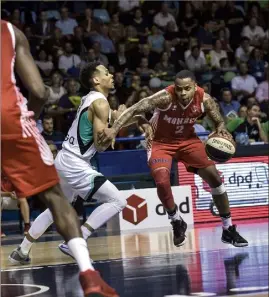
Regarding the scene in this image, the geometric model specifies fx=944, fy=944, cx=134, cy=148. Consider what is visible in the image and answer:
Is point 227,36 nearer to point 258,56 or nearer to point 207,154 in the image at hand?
point 258,56

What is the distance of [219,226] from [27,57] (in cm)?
888

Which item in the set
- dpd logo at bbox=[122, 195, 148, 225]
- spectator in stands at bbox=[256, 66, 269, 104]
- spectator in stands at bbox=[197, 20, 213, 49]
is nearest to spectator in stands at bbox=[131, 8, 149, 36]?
spectator in stands at bbox=[197, 20, 213, 49]

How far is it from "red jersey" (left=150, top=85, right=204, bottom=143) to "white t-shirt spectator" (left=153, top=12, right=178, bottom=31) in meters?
9.56

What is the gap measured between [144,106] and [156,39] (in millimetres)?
9512

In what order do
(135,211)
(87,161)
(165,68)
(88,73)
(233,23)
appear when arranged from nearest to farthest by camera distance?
(88,73)
(87,161)
(135,211)
(165,68)
(233,23)

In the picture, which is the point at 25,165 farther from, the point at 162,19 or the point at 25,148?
the point at 162,19

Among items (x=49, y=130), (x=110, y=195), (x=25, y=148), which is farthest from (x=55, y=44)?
(x=25, y=148)

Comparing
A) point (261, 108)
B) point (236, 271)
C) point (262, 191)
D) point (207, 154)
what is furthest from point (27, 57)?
point (261, 108)

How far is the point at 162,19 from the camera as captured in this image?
786 inches

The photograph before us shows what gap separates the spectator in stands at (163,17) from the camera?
19875 millimetres

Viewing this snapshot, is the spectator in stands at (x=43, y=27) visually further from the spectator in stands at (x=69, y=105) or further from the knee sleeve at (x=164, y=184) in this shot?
the knee sleeve at (x=164, y=184)

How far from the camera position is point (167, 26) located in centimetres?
1983

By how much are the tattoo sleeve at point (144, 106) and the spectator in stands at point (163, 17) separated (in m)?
9.77

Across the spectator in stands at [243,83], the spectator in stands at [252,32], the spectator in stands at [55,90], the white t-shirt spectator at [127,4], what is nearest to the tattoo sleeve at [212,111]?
the spectator in stands at [55,90]
